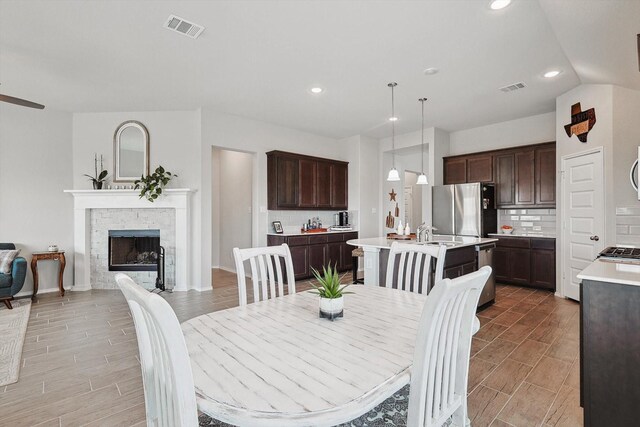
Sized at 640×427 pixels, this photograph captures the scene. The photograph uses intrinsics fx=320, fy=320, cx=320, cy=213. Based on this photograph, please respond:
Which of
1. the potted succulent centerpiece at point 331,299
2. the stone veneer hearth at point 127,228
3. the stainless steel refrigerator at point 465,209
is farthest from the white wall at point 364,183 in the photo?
the potted succulent centerpiece at point 331,299

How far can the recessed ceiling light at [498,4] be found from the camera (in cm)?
250

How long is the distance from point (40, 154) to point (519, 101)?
721cm

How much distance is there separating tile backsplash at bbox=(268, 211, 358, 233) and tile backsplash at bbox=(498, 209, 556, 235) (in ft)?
9.15

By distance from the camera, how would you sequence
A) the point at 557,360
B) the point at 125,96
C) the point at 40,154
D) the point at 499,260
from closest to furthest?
the point at 557,360 < the point at 125,96 < the point at 40,154 < the point at 499,260

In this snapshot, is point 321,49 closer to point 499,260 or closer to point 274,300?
point 274,300

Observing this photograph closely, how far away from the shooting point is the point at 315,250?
594 cm

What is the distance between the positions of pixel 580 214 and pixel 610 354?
130 inches

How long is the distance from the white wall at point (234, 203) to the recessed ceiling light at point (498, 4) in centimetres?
465

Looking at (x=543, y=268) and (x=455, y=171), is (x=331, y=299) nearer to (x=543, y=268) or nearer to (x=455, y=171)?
(x=543, y=268)

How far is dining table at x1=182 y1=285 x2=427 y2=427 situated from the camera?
85cm

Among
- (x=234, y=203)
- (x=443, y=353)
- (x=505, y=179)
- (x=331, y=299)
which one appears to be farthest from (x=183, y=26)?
(x=505, y=179)

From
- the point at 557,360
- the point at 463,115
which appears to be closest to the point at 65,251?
the point at 557,360

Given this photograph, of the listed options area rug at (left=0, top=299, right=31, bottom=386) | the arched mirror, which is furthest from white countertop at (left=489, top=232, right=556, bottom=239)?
area rug at (left=0, top=299, right=31, bottom=386)

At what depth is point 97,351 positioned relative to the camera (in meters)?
2.82
